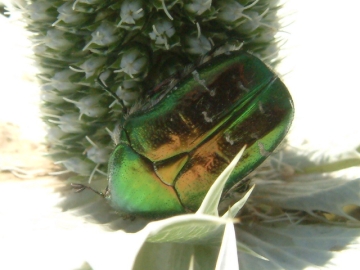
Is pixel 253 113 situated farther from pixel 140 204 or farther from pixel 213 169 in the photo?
pixel 140 204

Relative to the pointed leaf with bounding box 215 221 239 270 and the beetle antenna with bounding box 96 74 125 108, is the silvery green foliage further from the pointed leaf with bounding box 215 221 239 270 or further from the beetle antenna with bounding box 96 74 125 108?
the pointed leaf with bounding box 215 221 239 270

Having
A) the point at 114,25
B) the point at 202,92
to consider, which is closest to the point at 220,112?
the point at 202,92

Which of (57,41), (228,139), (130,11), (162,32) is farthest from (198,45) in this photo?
(57,41)

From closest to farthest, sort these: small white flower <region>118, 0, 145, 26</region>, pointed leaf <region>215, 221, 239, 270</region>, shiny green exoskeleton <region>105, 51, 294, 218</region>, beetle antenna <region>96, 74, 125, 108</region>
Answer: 1. pointed leaf <region>215, 221, 239, 270</region>
2. shiny green exoskeleton <region>105, 51, 294, 218</region>
3. small white flower <region>118, 0, 145, 26</region>
4. beetle antenna <region>96, 74, 125, 108</region>

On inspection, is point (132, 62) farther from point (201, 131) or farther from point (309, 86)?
point (309, 86)

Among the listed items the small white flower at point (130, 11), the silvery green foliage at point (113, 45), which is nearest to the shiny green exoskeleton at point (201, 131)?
the silvery green foliage at point (113, 45)

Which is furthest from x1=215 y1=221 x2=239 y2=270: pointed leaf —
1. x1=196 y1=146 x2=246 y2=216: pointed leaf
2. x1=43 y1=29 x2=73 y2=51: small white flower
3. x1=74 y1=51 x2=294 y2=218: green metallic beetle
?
x1=43 y1=29 x2=73 y2=51: small white flower
